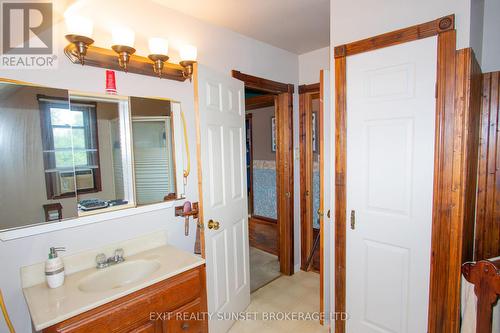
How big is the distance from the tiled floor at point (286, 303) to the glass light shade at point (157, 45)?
219cm

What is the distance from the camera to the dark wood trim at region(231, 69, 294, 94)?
252cm

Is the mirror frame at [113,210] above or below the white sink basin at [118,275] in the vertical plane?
above

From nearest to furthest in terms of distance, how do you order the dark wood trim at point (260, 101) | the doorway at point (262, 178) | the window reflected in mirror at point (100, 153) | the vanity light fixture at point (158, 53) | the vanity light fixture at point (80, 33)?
the vanity light fixture at point (80, 33) < the window reflected in mirror at point (100, 153) < the vanity light fixture at point (158, 53) < the dark wood trim at point (260, 101) < the doorway at point (262, 178)

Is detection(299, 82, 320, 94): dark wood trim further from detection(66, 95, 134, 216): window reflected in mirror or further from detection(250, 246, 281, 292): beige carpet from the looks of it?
detection(250, 246, 281, 292): beige carpet

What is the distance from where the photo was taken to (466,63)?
1.41 metres

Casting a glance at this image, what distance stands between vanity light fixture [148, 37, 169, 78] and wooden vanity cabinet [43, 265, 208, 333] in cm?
133

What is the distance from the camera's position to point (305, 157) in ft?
10.2

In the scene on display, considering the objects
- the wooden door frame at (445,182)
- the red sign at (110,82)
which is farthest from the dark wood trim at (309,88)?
the red sign at (110,82)

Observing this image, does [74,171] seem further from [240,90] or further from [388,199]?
[388,199]

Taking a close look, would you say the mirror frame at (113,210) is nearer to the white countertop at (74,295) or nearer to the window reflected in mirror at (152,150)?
the window reflected in mirror at (152,150)

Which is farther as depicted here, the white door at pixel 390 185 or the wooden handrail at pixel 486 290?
the white door at pixel 390 185

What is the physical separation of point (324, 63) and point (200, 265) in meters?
2.43

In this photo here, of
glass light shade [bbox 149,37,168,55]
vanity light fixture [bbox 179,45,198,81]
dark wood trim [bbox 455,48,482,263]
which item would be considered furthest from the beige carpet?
glass light shade [bbox 149,37,168,55]

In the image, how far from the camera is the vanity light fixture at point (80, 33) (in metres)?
1.44
